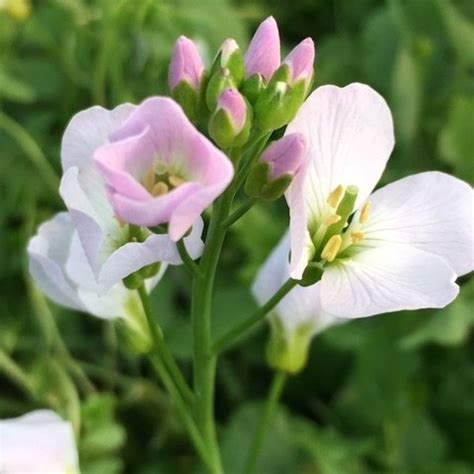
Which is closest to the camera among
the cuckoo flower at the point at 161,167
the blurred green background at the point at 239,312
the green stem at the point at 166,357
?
the cuckoo flower at the point at 161,167

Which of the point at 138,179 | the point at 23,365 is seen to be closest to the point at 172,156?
the point at 138,179

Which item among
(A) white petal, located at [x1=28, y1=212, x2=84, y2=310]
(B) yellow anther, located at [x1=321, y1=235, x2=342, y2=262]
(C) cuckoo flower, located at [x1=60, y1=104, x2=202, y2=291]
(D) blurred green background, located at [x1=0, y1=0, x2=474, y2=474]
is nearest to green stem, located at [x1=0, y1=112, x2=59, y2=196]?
(D) blurred green background, located at [x1=0, y1=0, x2=474, y2=474]

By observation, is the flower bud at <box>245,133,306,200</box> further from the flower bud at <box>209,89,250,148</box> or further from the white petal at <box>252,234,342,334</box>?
the white petal at <box>252,234,342,334</box>

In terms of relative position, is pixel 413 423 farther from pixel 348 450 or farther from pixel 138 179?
pixel 138 179

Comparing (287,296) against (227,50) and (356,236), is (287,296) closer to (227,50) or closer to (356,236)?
(356,236)

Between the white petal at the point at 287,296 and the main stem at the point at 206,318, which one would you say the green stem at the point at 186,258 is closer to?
the main stem at the point at 206,318

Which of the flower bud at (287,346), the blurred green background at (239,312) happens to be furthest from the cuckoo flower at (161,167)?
the blurred green background at (239,312)

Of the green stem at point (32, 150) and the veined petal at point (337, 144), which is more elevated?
the veined petal at point (337, 144)
